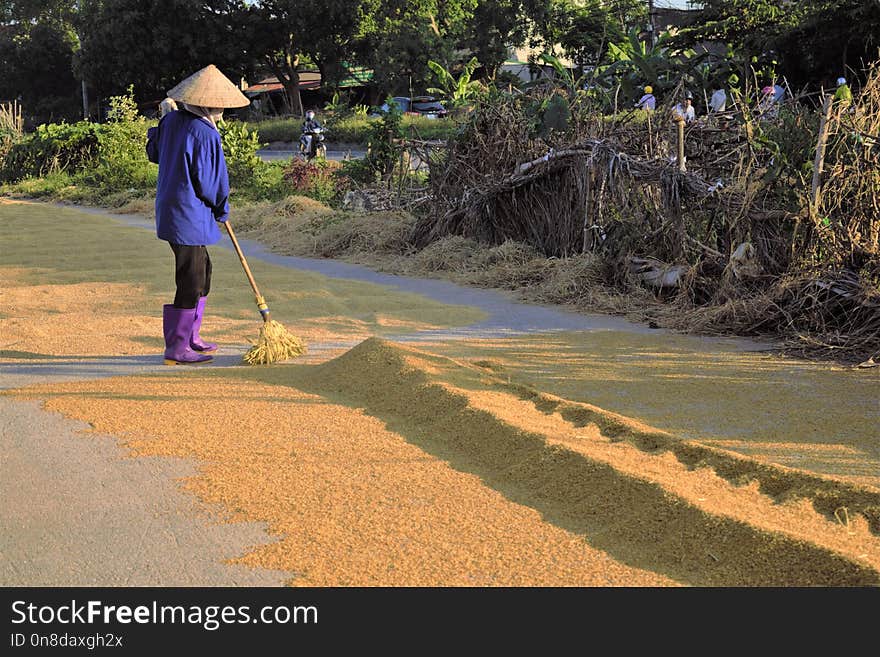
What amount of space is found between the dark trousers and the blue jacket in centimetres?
6

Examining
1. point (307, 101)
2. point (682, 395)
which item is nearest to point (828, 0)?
point (682, 395)

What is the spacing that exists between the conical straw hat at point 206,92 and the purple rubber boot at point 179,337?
Result: 1294 millimetres

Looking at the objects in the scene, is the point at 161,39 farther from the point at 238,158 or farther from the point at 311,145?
the point at 238,158

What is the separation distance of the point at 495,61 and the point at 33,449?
1768 inches

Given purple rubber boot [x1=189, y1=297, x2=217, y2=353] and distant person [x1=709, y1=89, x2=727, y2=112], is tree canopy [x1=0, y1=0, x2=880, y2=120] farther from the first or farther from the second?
purple rubber boot [x1=189, y1=297, x2=217, y2=353]

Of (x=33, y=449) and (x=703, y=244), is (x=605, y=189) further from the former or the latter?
(x=33, y=449)

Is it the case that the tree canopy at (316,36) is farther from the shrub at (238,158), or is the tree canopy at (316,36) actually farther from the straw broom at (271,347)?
the straw broom at (271,347)

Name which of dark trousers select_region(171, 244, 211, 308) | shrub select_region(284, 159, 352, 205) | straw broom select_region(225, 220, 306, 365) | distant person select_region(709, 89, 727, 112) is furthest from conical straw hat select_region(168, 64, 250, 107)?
shrub select_region(284, 159, 352, 205)

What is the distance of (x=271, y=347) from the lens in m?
6.48

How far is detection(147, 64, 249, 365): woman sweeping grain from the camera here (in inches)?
255

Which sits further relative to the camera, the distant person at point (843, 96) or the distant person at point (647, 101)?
the distant person at point (647, 101)

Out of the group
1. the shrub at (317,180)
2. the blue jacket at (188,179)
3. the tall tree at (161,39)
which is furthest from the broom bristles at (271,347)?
the tall tree at (161,39)

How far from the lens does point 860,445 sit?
4.61 m

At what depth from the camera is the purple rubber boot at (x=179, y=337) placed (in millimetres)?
6492
